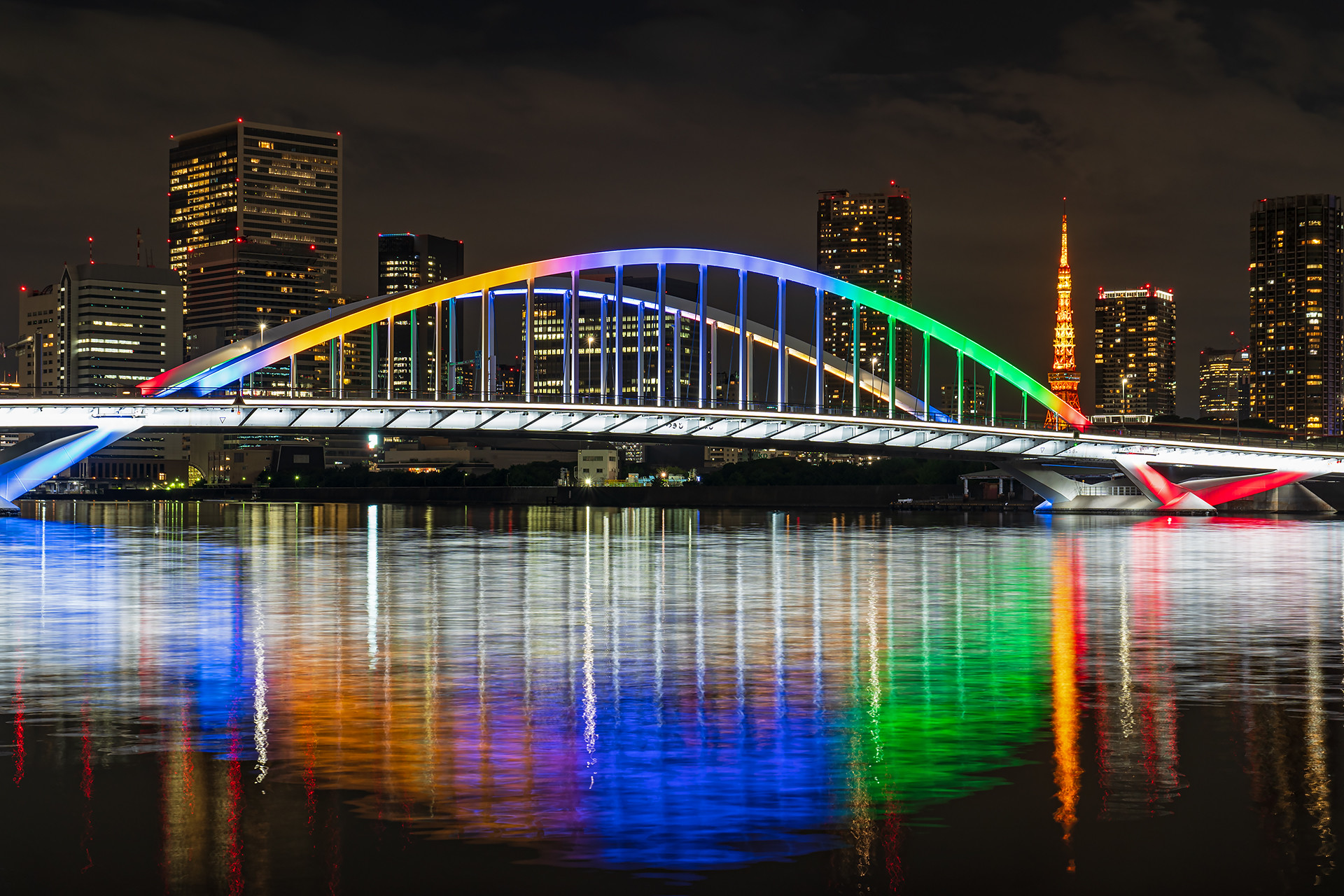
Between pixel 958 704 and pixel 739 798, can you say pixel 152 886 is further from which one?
pixel 958 704

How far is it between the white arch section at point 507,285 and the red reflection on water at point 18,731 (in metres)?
59.4

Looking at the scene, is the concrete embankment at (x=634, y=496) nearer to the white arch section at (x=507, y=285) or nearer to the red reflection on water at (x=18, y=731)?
the white arch section at (x=507, y=285)

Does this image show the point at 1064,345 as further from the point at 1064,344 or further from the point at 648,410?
the point at 648,410

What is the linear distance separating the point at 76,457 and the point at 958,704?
66.3 m

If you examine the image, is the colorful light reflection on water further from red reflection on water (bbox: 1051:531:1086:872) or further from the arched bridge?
the arched bridge

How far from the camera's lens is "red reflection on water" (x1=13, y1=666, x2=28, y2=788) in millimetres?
9066

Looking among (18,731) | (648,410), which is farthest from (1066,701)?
(648,410)

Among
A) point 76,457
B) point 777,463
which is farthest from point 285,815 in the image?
point 777,463

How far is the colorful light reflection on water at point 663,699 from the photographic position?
26.2 ft

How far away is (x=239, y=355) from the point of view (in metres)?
73.5

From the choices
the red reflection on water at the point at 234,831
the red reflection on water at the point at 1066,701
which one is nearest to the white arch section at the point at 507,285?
the red reflection on water at the point at 1066,701

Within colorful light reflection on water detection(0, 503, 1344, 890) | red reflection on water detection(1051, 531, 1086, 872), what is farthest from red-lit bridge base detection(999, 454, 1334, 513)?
red reflection on water detection(1051, 531, 1086, 872)

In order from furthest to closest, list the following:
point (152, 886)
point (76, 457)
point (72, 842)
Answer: point (76, 457) < point (72, 842) < point (152, 886)

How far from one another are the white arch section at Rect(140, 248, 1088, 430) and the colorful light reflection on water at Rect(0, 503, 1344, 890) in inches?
1795
